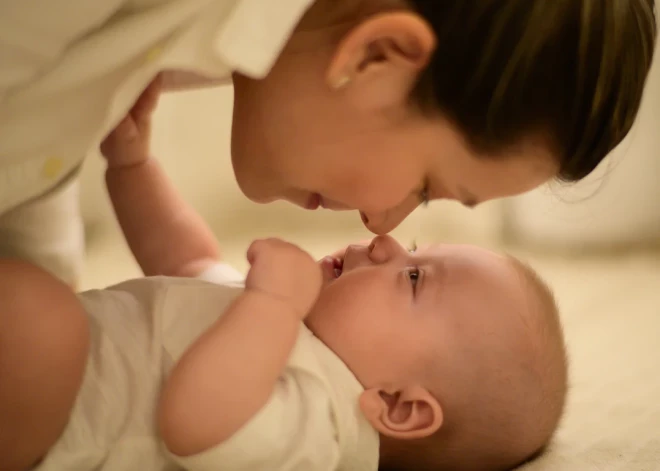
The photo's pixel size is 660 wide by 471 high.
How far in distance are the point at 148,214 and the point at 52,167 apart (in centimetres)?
34

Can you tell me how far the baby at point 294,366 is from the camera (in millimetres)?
640

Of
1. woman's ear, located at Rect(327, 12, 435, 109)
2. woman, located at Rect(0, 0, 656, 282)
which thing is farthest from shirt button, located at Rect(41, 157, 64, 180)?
woman's ear, located at Rect(327, 12, 435, 109)

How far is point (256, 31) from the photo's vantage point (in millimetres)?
590

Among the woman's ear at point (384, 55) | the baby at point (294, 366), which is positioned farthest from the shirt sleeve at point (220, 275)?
the woman's ear at point (384, 55)

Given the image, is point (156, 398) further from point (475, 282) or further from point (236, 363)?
point (475, 282)

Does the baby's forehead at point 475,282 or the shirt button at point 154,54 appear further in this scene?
the baby's forehead at point 475,282

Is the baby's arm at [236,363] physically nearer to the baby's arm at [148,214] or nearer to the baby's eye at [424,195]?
the baby's eye at [424,195]

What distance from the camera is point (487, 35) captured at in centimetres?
62

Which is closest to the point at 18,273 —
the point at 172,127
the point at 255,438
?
the point at 255,438

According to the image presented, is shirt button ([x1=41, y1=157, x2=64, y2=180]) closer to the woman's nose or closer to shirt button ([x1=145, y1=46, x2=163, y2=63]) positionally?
shirt button ([x1=145, y1=46, x2=163, y2=63])

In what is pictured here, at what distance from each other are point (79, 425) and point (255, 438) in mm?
154

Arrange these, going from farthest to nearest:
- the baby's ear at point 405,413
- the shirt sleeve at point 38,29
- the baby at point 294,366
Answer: the baby's ear at point 405,413 → the baby at point 294,366 → the shirt sleeve at point 38,29

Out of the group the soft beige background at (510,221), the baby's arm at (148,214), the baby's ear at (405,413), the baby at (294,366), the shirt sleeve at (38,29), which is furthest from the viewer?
the soft beige background at (510,221)

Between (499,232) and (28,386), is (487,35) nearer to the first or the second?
(28,386)
